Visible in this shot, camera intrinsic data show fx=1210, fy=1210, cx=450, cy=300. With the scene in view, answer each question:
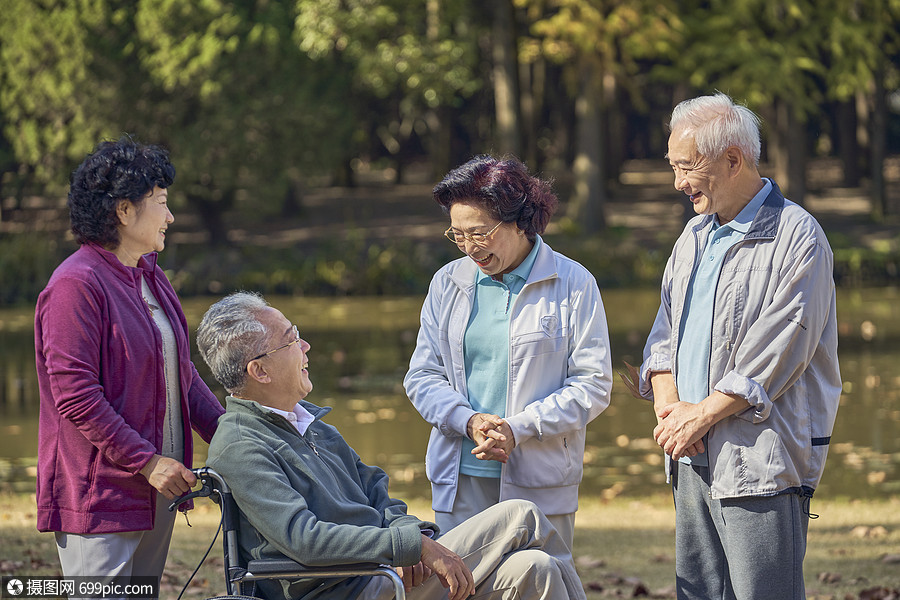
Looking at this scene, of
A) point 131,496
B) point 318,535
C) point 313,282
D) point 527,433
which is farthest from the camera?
point 313,282

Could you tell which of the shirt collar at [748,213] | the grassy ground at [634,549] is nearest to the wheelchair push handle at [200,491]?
the shirt collar at [748,213]

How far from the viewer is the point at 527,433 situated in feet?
11.5

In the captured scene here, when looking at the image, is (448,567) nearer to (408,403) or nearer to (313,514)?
(313,514)

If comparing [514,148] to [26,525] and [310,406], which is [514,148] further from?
[310,406]

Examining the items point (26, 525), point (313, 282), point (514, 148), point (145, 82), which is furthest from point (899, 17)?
point (26, 525)

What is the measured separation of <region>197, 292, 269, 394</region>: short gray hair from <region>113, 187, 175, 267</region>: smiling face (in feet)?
1.00

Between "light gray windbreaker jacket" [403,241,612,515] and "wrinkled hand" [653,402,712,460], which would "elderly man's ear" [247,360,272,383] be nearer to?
"light gray windbreaker jacket" [403,241,612,515]

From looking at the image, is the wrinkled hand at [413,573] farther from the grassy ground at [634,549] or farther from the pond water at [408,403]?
the pond water at [408,403]

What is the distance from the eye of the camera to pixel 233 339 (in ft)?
10.7

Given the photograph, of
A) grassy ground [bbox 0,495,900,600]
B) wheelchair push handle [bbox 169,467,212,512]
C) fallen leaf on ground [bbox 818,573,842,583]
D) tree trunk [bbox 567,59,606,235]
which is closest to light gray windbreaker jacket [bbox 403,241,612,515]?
wheelchair push handle [bbox 169,467,212,512]

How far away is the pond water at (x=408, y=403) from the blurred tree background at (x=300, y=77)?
3.23 m

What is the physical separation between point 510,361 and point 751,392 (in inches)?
30.3

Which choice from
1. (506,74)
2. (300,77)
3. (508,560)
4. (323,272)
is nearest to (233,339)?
(508,560)

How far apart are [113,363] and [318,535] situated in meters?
0.75
